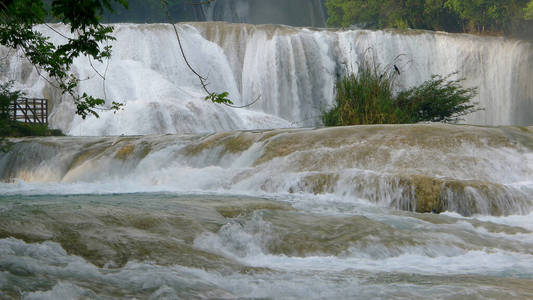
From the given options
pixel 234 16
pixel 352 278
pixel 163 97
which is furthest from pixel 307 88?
pixel 234 16

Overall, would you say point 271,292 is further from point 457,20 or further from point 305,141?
point 457,20

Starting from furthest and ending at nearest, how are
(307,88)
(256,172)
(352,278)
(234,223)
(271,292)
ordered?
1. (307,88)
2. (256,172)
3. (234,223)
4. (352,278)
5. (271,292)

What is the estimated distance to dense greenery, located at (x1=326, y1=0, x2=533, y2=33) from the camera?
28.2 metres

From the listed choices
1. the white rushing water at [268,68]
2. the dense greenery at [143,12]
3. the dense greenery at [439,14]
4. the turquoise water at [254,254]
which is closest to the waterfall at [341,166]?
the turquoise water at [254,254]

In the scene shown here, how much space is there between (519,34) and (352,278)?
2599 cm

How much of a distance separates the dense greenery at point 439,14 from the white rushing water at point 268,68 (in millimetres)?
5453

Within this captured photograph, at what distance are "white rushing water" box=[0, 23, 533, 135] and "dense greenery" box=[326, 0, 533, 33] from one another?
5453 mm

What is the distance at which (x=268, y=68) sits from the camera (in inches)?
832

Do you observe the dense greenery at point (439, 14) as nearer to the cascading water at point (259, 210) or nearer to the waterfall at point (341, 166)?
the cascading water at point (259, 210)

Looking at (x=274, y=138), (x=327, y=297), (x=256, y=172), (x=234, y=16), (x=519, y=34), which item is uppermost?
(x=234, y=16)

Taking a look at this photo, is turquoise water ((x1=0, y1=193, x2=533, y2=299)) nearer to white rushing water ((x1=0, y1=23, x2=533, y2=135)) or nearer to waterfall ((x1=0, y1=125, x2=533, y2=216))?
waterfall ((x1=0, y1=125, x2=533, y2=216))

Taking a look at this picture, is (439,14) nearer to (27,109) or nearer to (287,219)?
(27,109)

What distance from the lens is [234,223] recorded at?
4.69 m

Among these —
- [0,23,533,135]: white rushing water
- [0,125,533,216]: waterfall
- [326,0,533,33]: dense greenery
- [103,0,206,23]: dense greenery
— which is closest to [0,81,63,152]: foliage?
[0,23,533,135]: white rushing water
